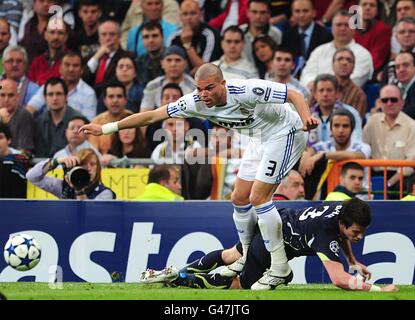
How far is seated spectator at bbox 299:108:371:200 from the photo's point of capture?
1562 centimetres

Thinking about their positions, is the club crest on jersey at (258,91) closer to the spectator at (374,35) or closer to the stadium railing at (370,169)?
the stadium railing at (370,169)

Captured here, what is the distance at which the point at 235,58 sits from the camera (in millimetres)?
18547

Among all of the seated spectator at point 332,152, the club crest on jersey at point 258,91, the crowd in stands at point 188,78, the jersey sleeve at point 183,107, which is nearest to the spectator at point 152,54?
the crowd in stands at point 188,78

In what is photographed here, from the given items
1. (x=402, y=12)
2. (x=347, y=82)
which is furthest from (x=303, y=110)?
(x=402, y=12)

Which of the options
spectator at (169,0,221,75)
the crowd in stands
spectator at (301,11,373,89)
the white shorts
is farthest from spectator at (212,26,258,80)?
the white shorts

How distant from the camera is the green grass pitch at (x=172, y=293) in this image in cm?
1071

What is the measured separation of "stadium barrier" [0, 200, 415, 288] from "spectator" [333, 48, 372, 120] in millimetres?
3402

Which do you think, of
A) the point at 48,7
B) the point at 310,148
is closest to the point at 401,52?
the point at 310,148

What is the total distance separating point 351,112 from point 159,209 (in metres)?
3.63

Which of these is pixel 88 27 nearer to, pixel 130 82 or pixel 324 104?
pixel 130 82

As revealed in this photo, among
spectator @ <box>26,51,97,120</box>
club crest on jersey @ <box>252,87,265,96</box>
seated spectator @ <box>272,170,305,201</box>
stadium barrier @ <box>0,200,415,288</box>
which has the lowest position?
stadium barrier @ <box>0,200,415,288</box>

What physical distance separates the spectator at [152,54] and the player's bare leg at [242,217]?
669 centimetres

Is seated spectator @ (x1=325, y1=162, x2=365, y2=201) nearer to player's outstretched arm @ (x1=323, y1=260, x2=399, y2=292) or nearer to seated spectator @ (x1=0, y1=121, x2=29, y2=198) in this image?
player's outstretched arm @ (x1=323, y1=260, x2=399, y2=292)

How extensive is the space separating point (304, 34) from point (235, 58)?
1277 millimetres
